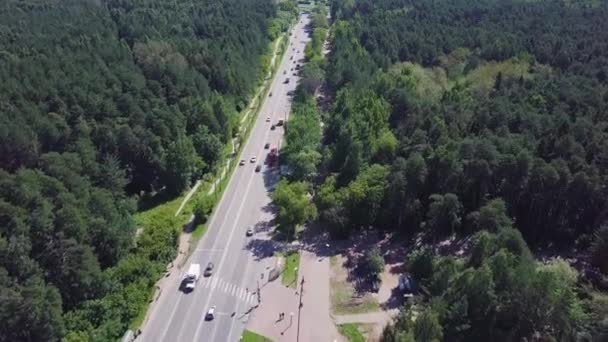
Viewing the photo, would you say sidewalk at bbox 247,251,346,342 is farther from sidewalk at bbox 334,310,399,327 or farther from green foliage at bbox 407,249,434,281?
green foliage at bbox 407,249,434,281

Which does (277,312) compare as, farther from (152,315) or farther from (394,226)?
(394,226)

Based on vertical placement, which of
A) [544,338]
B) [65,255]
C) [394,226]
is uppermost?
[65,255]

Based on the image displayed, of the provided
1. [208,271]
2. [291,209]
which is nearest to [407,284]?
[291,209]

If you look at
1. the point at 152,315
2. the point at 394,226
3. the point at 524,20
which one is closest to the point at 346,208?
the point at 394,226

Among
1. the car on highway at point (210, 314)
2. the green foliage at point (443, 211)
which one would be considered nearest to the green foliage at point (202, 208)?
the car on highway at point (210, 314)

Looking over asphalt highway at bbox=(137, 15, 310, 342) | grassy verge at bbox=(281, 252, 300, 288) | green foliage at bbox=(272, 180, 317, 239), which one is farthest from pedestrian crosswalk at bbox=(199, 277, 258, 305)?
green foliage at bbox=(272, 180, 317, 239)

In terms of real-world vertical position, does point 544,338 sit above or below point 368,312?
above
